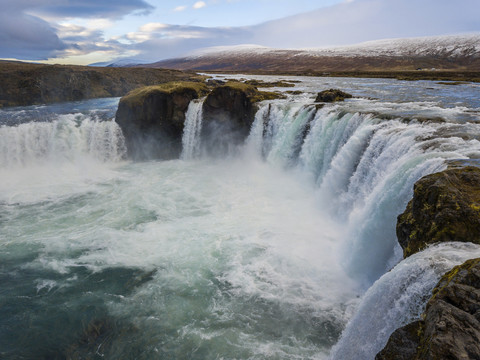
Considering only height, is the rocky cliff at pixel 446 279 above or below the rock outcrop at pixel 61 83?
below

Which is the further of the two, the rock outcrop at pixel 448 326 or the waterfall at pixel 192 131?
the waterfall at pixel 192 131

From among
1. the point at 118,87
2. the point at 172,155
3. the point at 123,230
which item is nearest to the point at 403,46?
the point at 118,87

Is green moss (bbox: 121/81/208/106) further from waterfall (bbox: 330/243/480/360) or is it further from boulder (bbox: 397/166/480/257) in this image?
waterfall (bbox: 330/243/480/360)

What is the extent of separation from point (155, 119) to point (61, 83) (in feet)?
81.5

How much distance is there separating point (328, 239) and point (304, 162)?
21.5ft

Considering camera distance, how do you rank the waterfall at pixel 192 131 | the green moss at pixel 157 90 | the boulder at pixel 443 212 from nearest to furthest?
the boulder at pixel 443 212, the green moss at pixel 157 90, the waterfall at pixel 192 131

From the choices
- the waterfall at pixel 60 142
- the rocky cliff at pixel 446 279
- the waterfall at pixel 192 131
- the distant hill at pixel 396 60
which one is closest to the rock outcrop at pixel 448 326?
the rocky cliff at pixel 446 279

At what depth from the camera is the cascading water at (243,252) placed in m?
7.59

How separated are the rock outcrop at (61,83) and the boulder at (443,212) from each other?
Result: 43.2 meters

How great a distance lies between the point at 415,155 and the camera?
9.45 meters

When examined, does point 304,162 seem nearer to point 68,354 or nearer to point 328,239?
point 328,239

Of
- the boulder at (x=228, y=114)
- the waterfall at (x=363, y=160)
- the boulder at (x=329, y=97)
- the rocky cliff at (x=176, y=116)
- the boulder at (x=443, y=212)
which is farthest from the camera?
the rocky cliff at (x=176, y=116)

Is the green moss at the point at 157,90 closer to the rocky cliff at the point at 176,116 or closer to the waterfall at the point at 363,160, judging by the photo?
the rocky cliff at the point at 176,116

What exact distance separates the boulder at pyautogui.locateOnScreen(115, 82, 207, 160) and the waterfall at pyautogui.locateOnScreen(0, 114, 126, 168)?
1.08 m
